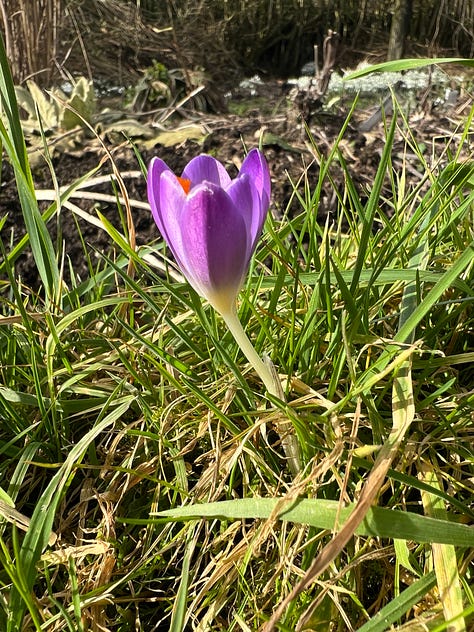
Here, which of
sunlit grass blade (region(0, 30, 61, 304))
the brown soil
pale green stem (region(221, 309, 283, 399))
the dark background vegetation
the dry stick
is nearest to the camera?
the dry stick

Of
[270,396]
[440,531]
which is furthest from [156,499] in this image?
[440,531]

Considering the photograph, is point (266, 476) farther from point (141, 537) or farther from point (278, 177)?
point (278, 177)

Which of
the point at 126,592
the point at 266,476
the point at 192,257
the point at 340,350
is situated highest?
the point at 192,257

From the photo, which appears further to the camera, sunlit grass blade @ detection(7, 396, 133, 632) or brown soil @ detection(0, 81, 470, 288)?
brown soil @ detection(0, 81, 470, 288)

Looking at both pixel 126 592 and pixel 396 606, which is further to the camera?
pixel 126 592

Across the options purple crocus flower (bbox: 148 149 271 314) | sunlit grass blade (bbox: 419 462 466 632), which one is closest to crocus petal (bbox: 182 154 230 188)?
purple crocus flower (bbox: 148 149 271 314)

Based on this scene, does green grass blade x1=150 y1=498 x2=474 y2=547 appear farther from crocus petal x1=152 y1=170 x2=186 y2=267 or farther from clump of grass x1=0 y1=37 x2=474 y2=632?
crocus petal x1=152 y1=170 x2=186 y2=267

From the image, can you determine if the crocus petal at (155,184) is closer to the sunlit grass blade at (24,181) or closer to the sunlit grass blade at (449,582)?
the sunlit grass blade at (24,181)
